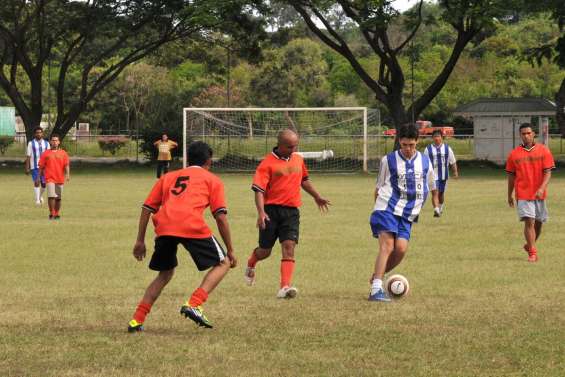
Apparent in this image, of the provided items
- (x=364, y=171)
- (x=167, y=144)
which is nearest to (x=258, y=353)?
(x=167, y=144)

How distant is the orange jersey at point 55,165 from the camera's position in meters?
21.4

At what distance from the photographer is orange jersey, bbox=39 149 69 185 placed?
21.4 meters

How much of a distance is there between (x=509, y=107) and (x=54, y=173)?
3252cm

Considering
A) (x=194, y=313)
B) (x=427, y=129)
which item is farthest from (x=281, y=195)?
(x=427, y=129)

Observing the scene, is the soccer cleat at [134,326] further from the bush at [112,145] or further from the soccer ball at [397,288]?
the bush at [112,145]

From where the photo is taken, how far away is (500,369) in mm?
7273

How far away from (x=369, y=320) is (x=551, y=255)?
616 cm

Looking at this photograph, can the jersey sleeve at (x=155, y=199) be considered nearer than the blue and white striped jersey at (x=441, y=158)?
Yes

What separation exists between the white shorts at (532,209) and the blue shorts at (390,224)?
13.0 ft

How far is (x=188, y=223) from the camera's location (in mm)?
8539

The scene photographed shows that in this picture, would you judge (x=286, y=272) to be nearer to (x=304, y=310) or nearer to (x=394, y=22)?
(x=304, y=310)

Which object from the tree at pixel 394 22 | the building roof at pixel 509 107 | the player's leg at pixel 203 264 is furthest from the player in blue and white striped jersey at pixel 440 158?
the building roof at pixel 509 107

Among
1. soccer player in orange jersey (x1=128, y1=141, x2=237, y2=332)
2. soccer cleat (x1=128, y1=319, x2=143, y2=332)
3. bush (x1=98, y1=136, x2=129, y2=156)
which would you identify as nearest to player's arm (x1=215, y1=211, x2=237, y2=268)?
soccer player in orange jersey (x1=128, y1=141, x2=237, y2=332)

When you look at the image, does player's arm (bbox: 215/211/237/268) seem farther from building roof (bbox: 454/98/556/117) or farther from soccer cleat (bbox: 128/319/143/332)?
building roof (bbox: 454/98/556/117)
